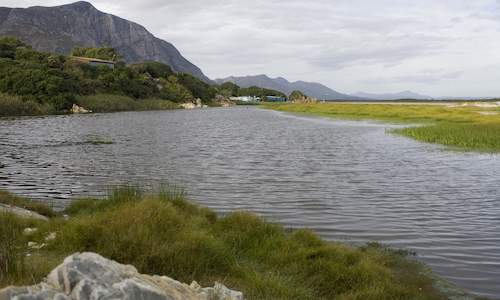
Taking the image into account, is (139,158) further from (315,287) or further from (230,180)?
(315,287)

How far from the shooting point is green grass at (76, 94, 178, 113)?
14391 cm

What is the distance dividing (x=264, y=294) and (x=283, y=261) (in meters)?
2.54

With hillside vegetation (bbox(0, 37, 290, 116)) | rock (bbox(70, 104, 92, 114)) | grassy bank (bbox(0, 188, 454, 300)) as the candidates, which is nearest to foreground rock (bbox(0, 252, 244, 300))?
grassy bank (bbox(0, 188, 454, 300))

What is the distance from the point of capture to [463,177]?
1064 inches

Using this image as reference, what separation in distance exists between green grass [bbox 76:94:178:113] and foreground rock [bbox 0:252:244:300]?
140346mm

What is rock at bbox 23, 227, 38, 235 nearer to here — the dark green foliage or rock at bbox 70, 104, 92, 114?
rock at bbox 70, 104, 92, 114

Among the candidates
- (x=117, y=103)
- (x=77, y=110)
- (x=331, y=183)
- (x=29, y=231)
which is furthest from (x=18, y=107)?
(x=29, y=231)

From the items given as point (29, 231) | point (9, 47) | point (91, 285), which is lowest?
point (29, 231)

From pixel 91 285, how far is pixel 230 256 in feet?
16.7

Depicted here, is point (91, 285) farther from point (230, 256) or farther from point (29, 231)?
point (29, 231)

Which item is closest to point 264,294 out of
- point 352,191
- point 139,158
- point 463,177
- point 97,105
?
point 352,191

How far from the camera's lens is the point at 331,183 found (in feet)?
84.3

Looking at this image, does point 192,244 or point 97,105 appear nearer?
point 192,244

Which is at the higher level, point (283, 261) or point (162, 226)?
point (162, 226)
